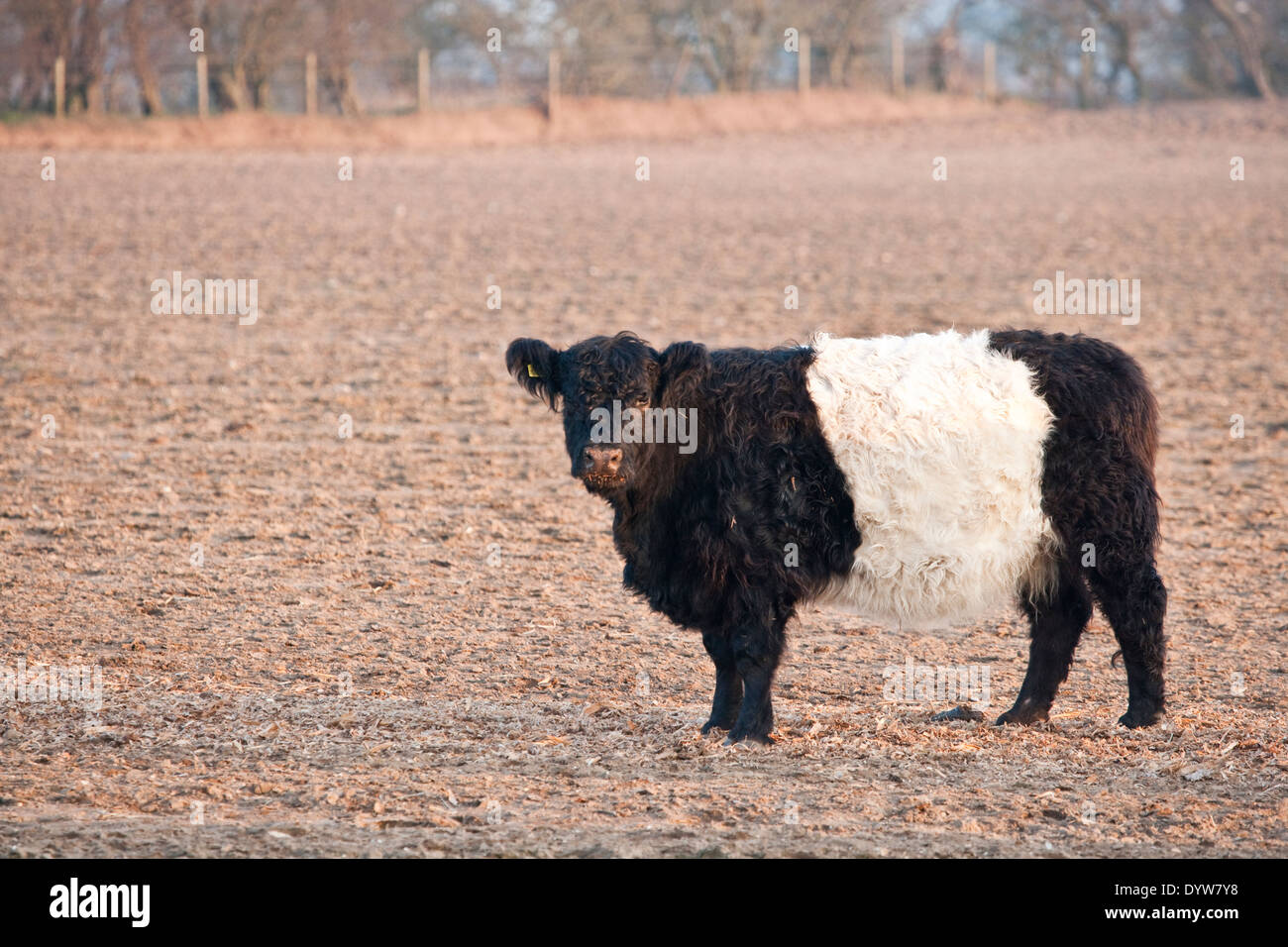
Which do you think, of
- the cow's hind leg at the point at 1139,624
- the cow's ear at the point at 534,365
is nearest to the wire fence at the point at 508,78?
the cow's ear at the point at 534,365

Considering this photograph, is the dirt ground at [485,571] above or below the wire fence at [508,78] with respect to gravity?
below

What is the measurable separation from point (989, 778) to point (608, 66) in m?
33.9

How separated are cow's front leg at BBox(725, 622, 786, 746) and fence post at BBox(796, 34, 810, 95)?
3232 centimetres

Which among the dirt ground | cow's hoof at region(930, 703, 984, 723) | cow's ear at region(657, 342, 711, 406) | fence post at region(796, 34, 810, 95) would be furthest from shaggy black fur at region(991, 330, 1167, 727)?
fence post at region(796, 34, 810, 95)

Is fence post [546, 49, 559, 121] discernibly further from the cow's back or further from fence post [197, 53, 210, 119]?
the cow's back

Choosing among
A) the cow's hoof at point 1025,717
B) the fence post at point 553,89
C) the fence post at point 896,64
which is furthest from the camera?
the fence post at point 896,64

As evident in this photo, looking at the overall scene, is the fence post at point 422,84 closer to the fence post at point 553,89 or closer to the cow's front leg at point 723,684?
the fence post at point 553,89

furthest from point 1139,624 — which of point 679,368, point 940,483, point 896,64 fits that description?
point 896,64

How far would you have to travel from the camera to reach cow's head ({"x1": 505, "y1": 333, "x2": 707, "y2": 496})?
5.21 metres

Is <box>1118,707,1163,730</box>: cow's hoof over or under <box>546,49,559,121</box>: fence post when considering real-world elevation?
under

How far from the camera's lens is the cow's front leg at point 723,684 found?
5.65 meters

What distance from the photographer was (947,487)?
18.0 ft

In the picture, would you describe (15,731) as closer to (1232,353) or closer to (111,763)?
(111,763)

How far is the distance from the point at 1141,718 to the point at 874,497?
1418 mm
